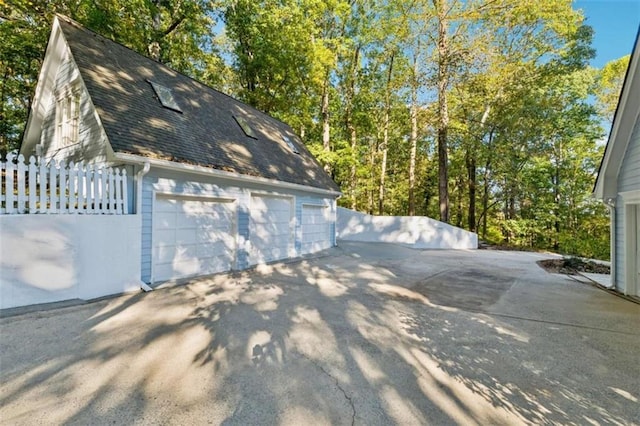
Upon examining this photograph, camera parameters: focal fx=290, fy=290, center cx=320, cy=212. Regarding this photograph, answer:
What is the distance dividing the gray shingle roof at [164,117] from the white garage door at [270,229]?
825 millimetres

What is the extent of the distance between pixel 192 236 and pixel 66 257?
7.63ft

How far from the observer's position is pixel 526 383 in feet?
8.92

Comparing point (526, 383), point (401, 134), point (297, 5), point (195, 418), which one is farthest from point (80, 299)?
point (401, 134)

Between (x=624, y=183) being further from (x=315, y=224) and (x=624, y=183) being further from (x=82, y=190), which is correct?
(x=82, y=190)

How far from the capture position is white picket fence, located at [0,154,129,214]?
4.11 m

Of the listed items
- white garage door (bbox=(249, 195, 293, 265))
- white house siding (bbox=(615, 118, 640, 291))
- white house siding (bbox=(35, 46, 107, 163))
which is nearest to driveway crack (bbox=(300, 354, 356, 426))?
white garage door (bbox=(249, 195, 293, 265))

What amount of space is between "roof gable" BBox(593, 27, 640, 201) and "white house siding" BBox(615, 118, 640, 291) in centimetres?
8

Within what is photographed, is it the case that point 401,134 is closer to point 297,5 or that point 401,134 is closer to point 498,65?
point 498,65

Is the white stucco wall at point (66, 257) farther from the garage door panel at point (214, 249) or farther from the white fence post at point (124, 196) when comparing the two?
the garage door panel at point (214, 249)

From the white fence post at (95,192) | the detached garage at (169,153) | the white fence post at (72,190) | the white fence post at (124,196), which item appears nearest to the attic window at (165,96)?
the detached garage at (169,153)

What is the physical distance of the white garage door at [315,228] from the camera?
10.7 metres

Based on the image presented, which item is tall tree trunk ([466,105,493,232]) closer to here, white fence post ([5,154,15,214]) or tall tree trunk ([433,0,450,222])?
tall tree trunk ([433,0,450,222])

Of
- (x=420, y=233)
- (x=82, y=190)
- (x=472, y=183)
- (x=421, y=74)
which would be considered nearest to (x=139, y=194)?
(x=82, y=190)

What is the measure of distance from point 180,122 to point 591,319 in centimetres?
906
